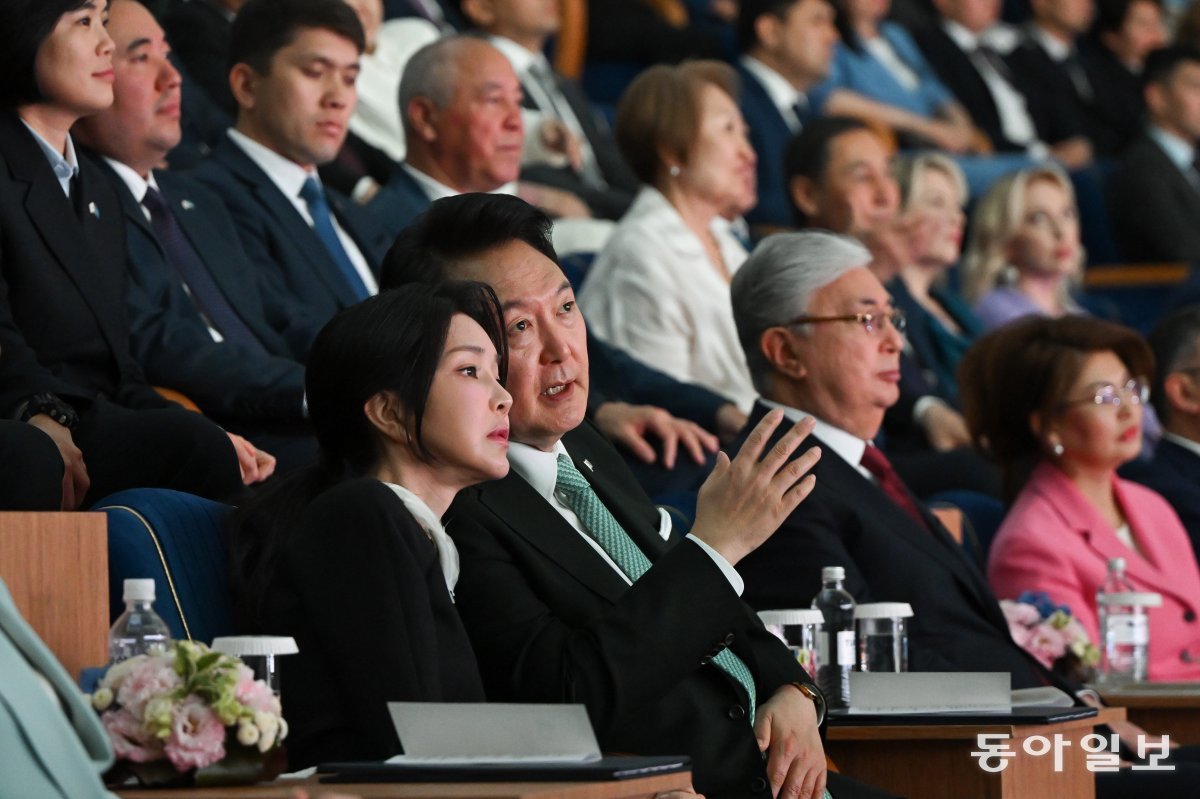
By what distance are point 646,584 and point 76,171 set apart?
135 cm

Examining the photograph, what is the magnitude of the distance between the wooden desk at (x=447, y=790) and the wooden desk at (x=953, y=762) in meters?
0.75

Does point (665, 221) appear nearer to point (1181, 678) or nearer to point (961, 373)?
point (961, 373)

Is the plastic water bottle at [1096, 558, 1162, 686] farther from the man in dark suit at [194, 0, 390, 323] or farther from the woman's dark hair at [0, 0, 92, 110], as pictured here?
the woman's dark hair at [0, 0, 92, 110]

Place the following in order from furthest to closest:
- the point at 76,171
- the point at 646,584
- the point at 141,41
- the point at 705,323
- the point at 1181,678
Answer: the point at 705,323 → the point at 1181,678 → the point at 141,41 → the point at 76,171 → the point at 646,584

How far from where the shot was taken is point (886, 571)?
3244 mm

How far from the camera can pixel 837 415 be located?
11.0 feet

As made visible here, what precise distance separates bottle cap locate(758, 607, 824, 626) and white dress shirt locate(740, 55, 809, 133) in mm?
4168

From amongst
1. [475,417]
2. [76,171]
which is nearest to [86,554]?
[475,417]

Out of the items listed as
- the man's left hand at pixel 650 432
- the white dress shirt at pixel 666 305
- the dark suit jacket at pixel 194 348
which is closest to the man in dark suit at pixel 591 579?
the dark suit jacket at pixel 194 348

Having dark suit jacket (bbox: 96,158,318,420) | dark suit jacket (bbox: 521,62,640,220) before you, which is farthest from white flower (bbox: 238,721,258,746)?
dark suit jacket (bbox: 521,62,640,220)

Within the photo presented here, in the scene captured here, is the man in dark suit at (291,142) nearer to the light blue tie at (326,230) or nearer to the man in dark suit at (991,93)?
the light blue tie at (326,230)

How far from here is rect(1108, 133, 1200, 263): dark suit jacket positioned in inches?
302

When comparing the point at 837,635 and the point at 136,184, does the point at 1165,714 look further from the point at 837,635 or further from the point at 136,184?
the point at 136,184

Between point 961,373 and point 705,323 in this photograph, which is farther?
point 705,323
